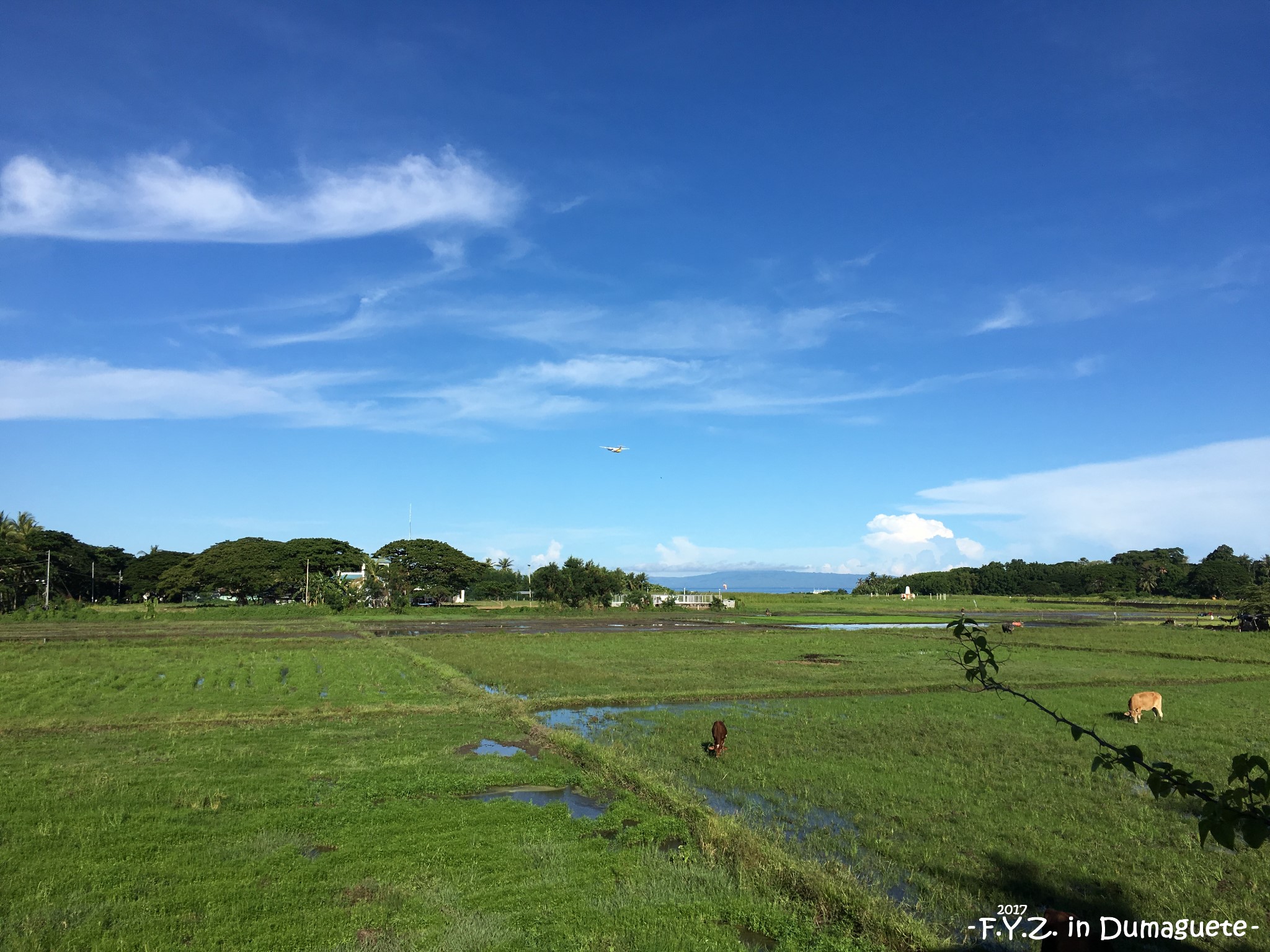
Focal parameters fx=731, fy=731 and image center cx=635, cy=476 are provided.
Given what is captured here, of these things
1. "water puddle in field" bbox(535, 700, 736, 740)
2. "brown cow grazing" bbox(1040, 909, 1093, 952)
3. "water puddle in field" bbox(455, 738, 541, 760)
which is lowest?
"water puddle in field" bbox(535, 700, 736, 740)

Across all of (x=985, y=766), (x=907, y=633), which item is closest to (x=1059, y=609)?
(x=907, y=633)

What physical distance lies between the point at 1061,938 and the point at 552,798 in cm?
913

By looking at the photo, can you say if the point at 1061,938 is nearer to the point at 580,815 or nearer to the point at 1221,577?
the point at 580,815

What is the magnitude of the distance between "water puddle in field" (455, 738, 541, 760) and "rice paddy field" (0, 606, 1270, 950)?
178mm

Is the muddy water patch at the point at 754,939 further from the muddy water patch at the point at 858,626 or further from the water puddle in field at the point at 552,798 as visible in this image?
the muddy water patch at the point at 858,626

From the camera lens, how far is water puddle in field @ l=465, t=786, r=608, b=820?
12133mm

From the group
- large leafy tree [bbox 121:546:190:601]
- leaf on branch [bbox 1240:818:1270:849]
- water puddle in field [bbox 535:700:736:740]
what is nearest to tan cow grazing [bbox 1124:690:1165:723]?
water puddle in field [bbox 535:700:736:740]

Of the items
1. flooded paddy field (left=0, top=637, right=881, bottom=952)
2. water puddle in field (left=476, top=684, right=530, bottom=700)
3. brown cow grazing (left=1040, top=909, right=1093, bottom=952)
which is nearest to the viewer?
brown cow grazing (left=1040, top=909, right=1093, bottom=952)

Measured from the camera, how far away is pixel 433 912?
8195mm

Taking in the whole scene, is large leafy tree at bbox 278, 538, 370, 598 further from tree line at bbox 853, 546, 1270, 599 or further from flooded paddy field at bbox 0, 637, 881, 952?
tree line at bbox 853, 546, 1270, 599

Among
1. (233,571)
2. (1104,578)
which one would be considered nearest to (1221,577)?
(1104,578)

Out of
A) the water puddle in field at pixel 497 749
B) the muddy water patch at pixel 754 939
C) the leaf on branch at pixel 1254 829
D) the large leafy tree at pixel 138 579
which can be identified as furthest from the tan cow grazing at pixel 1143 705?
the large leafy tree at pixel 138 579

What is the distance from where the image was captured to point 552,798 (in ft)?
42.2

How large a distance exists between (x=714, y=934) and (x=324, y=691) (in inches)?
782
